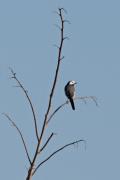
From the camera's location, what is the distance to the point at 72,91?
1902 cm

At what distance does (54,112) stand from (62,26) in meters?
0.80

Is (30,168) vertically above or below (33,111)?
below

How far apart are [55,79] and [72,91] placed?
47.1ft

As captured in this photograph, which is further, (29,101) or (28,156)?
(29,101)

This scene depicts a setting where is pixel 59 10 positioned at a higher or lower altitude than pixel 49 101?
higher

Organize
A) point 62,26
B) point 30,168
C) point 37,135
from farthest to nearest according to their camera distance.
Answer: point 62,26 < point 37,135 < point 30,168

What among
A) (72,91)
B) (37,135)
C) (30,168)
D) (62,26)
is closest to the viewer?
(30,168)

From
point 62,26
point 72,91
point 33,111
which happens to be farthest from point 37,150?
point 72,91

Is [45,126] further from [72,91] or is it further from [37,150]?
[72,91]

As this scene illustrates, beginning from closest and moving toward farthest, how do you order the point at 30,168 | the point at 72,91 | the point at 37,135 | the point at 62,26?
the point at 30,168
the point at 37,135
the point at 62,26
the point at 72,91

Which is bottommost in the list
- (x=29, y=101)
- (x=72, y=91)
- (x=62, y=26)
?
(x=72, y=91)

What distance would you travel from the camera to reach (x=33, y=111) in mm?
4750

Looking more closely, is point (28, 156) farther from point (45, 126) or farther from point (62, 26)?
point (62, 26)

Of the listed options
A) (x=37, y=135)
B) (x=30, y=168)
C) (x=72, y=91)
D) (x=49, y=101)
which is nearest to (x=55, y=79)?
(x=49, y=101)
